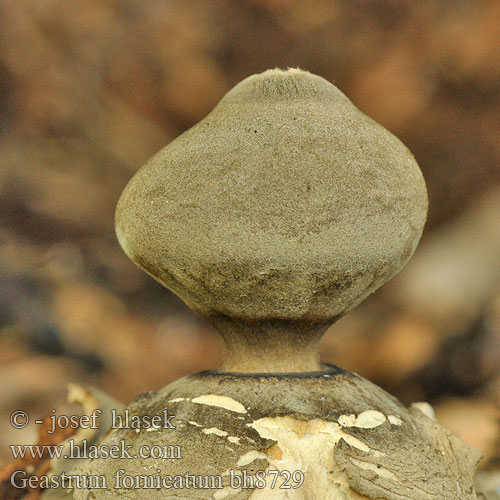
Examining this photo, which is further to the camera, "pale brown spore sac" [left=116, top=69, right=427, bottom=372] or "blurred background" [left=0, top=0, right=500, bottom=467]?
"blurred background" [left=0, top=0, right=500, bottom=467]

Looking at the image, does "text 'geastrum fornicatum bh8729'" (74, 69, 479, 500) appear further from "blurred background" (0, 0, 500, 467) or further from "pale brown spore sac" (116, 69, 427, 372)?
"blurred background" (0, 0, 500, 467)

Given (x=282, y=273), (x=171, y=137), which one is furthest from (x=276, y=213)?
(x=171, y=137)

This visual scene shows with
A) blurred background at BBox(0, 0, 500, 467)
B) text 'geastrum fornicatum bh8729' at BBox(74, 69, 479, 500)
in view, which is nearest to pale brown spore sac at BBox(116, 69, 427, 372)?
text 'geastrum fornicatum bh8729' at BBox(74, 69, 479, 500)

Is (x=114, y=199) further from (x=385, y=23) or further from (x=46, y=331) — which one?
(x=385, y=23)

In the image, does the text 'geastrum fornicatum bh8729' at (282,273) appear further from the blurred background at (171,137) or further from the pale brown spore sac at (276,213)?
the blurred background at (171,137)

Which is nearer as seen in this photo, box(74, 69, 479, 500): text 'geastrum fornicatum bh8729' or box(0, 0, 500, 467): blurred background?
box(74, 69, 479, 500): text 'geastrum fornicatum bh8729'

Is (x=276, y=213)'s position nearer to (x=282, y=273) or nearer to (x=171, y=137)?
(x=282, y=273)
